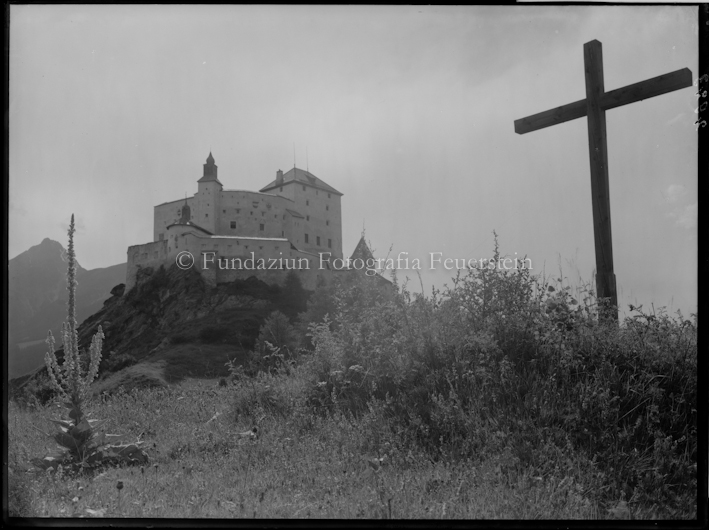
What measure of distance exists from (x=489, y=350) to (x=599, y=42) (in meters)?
3.14

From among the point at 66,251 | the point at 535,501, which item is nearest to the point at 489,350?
the point at 535,501

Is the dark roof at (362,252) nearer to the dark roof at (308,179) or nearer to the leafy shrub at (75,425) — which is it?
the dark roof at (308,179)

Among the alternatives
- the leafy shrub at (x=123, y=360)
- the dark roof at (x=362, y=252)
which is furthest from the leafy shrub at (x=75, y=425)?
the leafy shrub at (x=123, y=360)

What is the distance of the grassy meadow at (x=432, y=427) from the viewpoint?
4051 millimetres

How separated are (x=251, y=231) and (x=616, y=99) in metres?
24.8

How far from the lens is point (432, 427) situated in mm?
4902

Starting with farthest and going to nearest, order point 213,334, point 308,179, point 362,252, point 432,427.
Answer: point 213,334 → point 308,179 → point 362,252 → point 432,427

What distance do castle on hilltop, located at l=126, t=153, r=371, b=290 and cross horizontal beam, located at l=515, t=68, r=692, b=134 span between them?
2.15m

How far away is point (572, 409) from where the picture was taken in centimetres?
470

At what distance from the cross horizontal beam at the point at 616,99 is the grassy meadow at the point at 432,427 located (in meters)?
1.60

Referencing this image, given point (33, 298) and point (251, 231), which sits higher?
point (251, 231)

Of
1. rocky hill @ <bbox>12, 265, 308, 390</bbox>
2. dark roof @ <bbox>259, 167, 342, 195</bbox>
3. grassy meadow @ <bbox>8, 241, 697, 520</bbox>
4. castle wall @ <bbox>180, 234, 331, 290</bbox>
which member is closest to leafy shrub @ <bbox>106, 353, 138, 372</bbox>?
rocky hill @ <bbox>12, 265, 308, 390</bbox>

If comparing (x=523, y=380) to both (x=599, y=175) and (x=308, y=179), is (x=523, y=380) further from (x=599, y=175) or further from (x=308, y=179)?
(x=308, y=179)

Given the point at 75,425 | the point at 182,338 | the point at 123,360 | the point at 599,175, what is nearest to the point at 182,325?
the point at 182,338
